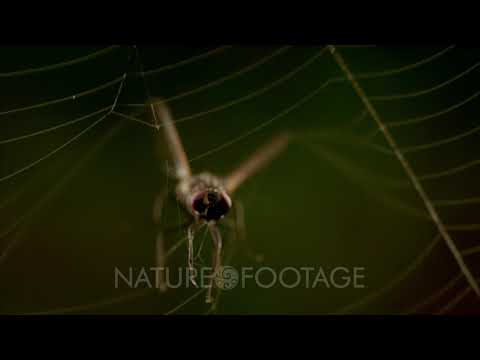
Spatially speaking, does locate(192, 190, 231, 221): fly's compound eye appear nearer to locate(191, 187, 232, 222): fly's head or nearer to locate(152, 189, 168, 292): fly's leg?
locate(191, 187, 232, 222): fly's head

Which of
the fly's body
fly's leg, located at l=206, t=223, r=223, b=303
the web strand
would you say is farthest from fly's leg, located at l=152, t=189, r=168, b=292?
the web strand

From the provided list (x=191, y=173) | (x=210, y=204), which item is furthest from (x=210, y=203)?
(x=191, y=173)

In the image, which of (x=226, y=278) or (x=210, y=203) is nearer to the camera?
(x=210, y=203)

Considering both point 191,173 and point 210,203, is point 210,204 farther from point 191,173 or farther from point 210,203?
point 191,173

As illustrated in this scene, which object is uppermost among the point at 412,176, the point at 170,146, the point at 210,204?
the point at 170,146

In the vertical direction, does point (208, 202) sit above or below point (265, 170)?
below
